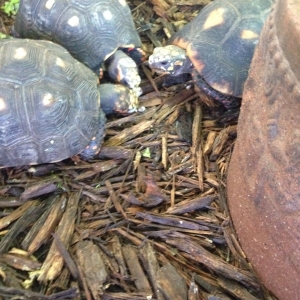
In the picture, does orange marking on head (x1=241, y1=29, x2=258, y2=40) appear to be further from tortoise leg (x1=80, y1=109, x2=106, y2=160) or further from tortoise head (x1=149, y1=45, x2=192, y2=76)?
tortoise leg (x1=80, y1=109, x2=106, y2=160)

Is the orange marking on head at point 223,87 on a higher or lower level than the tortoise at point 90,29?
lower

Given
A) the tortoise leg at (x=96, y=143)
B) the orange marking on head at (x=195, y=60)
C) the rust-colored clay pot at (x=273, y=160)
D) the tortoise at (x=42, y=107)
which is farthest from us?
the orange marking on head at (x=195, y=60)

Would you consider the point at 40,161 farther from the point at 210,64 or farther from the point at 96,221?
the point at 210,64

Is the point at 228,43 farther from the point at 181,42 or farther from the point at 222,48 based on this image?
the point at 181,42

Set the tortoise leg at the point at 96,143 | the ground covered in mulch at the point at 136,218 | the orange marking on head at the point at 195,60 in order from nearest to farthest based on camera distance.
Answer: the ground covered in mulch at the point at 136,218
the tortoise leg at the point at 96,143
the orange marking on head at the point at 195,60

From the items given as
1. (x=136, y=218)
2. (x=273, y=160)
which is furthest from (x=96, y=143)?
(x=273, y=160)

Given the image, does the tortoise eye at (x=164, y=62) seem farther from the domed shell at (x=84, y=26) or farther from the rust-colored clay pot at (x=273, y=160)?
the rust-colored clay pot at (x=273, y=160)

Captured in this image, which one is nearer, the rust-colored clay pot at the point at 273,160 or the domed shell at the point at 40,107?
the rust-colored clay pot at the point at 273,160

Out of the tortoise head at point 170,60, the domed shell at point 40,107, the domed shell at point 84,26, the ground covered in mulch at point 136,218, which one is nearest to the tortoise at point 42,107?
the domed shell at point 40,107
